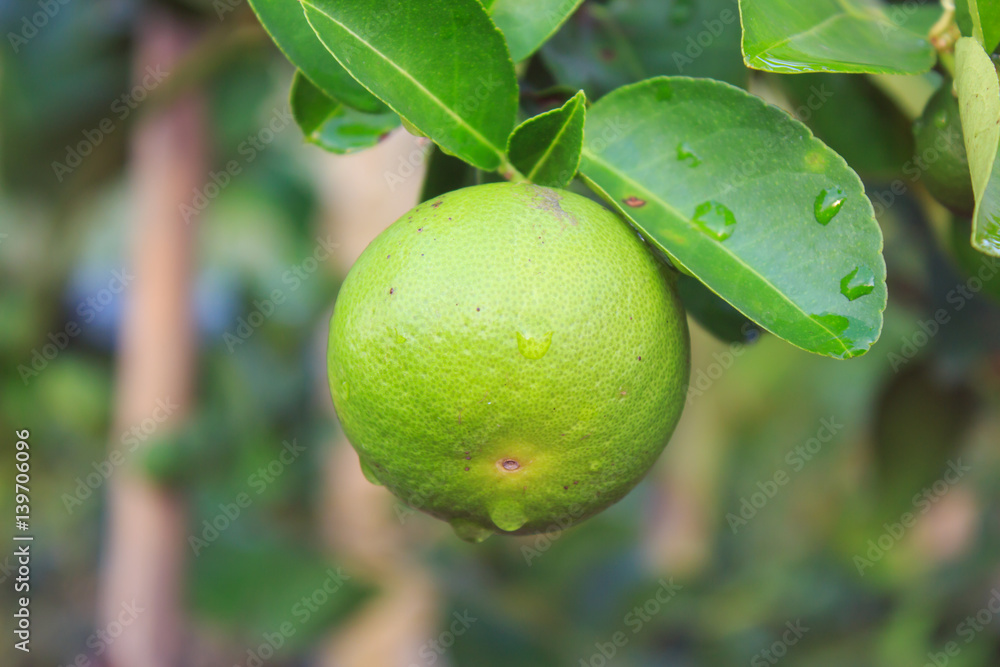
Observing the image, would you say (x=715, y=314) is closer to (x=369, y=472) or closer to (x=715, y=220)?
(x=715, y=220)

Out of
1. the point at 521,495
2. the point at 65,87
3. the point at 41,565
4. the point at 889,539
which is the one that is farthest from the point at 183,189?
the point at 889,539

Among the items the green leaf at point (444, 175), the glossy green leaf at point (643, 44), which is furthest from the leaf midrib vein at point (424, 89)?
the glossy green leaf at point (643, 44)

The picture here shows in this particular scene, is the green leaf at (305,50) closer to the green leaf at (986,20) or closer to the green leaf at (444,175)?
the green leaf at (444,175)

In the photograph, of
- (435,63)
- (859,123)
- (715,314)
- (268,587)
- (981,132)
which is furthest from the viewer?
(268,587)

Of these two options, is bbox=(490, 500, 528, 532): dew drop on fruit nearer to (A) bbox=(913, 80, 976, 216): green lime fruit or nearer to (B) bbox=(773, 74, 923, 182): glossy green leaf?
(A) bbox=(913, 80, 976, 216): green lime fruit

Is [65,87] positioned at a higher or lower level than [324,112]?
lower

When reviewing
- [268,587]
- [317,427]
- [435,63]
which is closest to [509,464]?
[435,63]

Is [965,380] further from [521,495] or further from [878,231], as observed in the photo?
[521,495]
